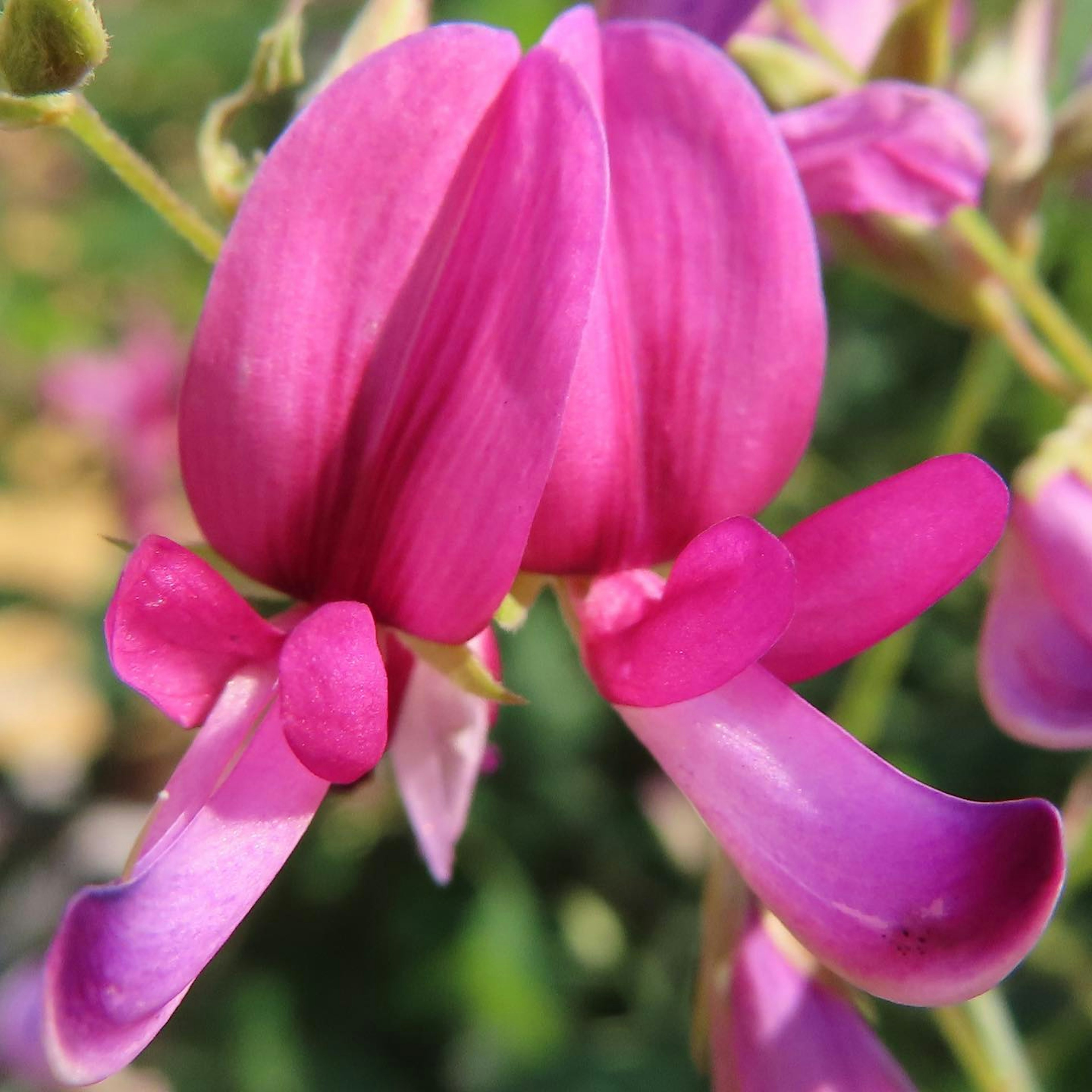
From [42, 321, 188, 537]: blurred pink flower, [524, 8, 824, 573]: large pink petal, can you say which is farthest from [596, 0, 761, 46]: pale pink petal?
[42, 321, 188, 537]: blurred pink flower

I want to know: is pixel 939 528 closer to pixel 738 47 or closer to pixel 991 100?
pixel 738 47

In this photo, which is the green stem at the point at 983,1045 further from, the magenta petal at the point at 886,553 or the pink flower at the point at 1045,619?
the magenta petal at the point at 886,553

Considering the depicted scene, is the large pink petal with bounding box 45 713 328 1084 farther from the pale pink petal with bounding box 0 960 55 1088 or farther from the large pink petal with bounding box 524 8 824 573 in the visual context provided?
the pale pink petal with bounding box 0 960 55 1088

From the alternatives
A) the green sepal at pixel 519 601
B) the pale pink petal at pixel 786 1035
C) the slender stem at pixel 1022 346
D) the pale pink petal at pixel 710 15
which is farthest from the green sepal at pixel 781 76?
the pale pink petal at pixel 786 1035

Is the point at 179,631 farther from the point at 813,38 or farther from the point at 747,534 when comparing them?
the point at 813,38

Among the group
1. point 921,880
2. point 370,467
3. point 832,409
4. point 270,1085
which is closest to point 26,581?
point 270,1085
